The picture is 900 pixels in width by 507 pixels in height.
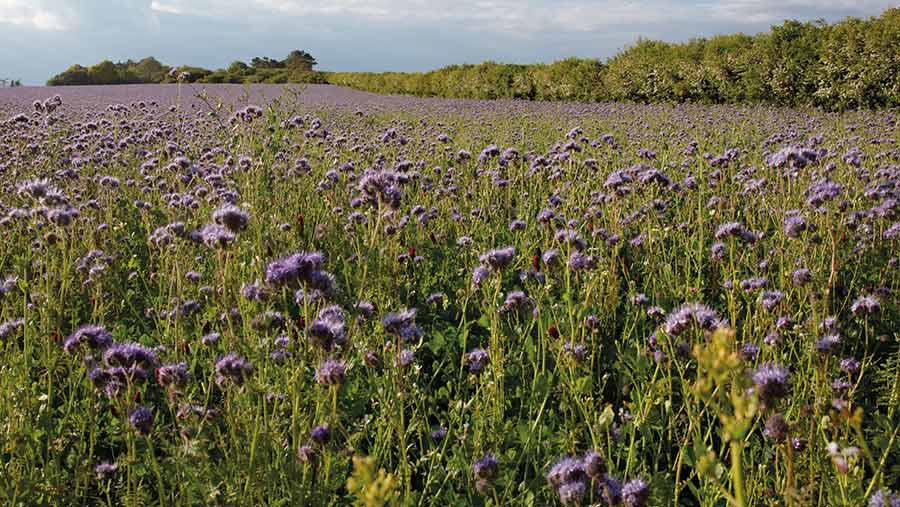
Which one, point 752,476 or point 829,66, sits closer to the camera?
point 752,476

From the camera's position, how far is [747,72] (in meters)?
17.2

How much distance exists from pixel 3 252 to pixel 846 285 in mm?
5236

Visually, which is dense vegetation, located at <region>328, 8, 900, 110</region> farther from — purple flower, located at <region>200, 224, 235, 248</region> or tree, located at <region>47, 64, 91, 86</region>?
tree, located at <region>47, 64, 91, 86</region>

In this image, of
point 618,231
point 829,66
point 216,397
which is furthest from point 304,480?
point 829,66

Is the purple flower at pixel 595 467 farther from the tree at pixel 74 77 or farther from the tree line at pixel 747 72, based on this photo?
the tree at pixel 74 77

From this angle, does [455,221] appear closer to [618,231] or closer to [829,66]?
[618,231]

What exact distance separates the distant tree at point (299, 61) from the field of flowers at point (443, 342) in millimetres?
49925

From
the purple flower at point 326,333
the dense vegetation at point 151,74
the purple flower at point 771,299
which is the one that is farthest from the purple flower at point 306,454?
the dense vegetation at point 151,74

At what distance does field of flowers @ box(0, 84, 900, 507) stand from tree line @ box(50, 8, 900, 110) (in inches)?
239

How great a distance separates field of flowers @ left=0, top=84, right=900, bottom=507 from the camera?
7.47ft

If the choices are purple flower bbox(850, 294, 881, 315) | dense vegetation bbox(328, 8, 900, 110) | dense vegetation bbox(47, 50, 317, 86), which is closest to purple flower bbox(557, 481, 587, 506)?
purple flower bbox(850, 294, 881, 315)

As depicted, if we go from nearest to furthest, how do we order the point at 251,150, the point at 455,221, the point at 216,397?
the point at 216,397 → the point at 251,150 → the point at 455,221

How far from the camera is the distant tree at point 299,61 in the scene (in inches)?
2166

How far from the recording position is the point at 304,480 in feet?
7.27
